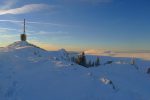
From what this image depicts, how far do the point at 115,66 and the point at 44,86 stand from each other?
22.6m

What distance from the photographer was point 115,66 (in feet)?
156

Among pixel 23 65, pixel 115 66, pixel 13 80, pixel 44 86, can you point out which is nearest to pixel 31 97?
pixel 44 86

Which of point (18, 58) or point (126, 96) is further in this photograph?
point (18, 58)

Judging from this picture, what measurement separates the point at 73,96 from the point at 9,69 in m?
10.8

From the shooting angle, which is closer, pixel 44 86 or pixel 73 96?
pixel 73 96

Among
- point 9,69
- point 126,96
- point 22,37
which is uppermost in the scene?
point 22,37

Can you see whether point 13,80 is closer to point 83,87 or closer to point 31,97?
point 31,97

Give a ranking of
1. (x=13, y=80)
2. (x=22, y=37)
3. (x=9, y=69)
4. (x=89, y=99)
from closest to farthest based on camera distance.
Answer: (x=89, y=99) → (x=13, y=80) → (x=9, y=69) → (x=22, y=37)

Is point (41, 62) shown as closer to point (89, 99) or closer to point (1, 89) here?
point (1, 89)

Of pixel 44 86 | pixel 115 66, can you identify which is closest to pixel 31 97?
pixel 44 86

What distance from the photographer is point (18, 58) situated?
1499 inches

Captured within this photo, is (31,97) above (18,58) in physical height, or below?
below

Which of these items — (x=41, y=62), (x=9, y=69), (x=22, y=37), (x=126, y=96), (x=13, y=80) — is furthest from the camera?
(x=22, y=37)

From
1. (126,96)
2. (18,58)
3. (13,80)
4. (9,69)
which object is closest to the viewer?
(126,96)
